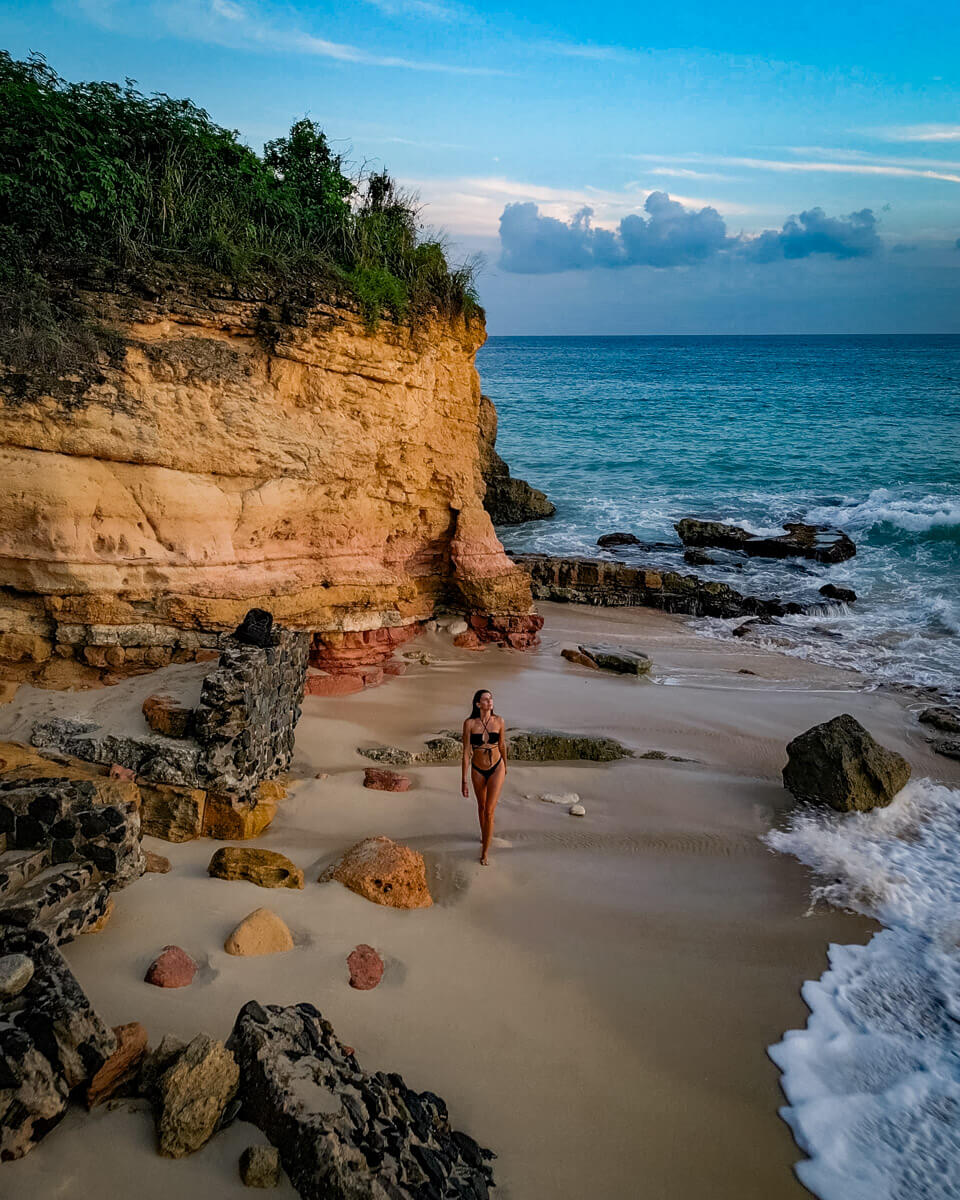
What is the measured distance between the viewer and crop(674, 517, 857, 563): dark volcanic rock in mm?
19125

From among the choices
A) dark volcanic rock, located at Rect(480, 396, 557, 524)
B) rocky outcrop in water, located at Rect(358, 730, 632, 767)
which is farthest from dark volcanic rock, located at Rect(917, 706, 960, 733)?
dark volcanic rock, located at Rect(480, 396, 557, 524)

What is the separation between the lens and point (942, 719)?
9.88m

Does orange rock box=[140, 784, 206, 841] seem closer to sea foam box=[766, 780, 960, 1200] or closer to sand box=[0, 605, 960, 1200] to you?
sand box=[0, 605, 960, 1200]

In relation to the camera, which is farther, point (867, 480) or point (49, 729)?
point (867, 480)

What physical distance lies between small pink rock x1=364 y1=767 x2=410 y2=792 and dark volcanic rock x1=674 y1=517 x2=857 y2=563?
1456 cm

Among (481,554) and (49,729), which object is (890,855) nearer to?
(481,554)

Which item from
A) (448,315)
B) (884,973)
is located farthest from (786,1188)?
(448,315)

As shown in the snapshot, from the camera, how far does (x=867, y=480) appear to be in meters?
27.7

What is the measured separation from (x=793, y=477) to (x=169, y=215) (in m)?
25.7

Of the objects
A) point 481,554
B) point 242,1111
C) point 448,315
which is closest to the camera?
point 242,1111

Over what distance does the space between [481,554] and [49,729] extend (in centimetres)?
648

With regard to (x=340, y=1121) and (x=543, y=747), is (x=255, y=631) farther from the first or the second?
(x=340, y=1121)

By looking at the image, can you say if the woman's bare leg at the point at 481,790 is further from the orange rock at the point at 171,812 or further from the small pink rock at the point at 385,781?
the orange rock at the point at 171,812

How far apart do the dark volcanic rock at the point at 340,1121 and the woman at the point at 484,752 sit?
2.79 m
